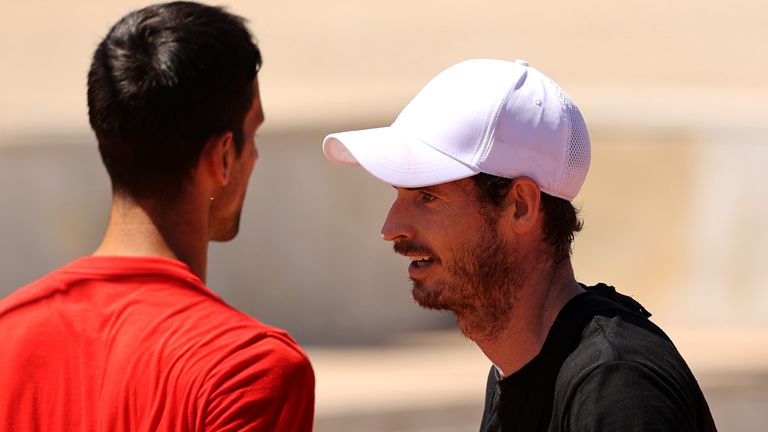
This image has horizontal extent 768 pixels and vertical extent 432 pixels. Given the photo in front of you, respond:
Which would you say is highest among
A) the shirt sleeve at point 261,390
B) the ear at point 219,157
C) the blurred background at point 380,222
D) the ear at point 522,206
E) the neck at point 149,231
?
the ear at point 219,157

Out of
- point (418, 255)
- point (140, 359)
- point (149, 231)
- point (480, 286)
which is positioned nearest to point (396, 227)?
point (418, 255)

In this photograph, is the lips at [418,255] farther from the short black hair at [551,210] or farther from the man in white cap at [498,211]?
the short black hair at [551,210]

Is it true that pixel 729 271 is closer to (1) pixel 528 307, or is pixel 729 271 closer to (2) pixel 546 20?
(2) pixel 546 20

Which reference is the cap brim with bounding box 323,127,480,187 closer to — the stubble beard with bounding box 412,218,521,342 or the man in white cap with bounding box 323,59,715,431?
the man in white cap with bounding box 323,59,715,431

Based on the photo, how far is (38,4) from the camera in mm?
19406

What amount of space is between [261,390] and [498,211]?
56cm

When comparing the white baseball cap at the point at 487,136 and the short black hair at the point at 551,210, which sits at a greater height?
the white baseball cap at the point at 487,136

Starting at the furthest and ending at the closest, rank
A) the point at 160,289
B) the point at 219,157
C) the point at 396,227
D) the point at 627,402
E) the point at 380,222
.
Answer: the point at 380,222 < the point at 396,227 < the point at 219,157 < the point at 160,289 < the point at 627,402

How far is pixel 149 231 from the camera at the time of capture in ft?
7.31

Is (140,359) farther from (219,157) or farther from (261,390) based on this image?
(219,157)

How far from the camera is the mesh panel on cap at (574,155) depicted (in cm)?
236

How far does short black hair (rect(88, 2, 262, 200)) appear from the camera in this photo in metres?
2.20

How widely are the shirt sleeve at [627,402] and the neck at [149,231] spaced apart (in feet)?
2.28

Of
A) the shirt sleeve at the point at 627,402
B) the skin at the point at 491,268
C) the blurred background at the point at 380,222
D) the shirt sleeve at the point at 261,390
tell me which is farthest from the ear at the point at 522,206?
the blurred background at the point at 380,222
